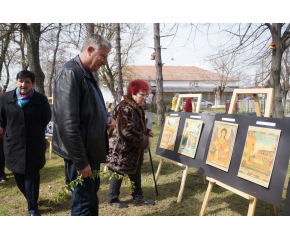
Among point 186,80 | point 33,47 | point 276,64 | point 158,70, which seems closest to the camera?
point 33,47

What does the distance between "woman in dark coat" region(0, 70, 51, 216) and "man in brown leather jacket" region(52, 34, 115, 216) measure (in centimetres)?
110

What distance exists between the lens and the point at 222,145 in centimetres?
271

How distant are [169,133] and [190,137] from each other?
0.53 m

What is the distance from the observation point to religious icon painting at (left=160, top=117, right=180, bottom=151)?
3842 millimetres

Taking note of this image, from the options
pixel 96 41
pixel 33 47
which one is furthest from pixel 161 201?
pixel 33 47

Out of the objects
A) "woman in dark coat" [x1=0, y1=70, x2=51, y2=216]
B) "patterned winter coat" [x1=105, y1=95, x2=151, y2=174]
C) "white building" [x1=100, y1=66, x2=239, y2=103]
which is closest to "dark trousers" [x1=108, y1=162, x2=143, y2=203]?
"patterned winter coat" [x1=105, y1=95, x2=151, y2=174]

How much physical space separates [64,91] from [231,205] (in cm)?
274

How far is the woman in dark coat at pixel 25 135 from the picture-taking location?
2.84 meters

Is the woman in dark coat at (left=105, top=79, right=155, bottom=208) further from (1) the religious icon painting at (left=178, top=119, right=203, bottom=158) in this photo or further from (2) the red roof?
(2) the red roof

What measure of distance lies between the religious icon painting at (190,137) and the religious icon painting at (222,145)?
51 centimetres

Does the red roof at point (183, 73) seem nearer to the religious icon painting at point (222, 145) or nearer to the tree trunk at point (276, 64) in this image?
the tree trunk at point (276, 64)

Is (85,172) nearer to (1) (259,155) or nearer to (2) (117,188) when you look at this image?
(2) (117,188)

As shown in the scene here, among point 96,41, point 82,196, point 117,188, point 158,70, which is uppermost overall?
point 158,70

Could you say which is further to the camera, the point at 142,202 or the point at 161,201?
the point at 161,201
